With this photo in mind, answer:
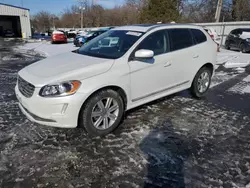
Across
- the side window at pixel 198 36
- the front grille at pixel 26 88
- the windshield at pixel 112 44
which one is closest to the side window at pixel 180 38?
the side window at pixel 198 36

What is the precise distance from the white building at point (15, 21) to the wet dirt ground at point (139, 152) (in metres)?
32.3

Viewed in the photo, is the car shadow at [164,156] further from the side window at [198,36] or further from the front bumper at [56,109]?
the side window at [198,36]

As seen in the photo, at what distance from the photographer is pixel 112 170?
2834mm

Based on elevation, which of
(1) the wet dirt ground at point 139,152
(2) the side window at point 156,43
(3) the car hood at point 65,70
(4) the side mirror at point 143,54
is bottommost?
(1) the wet dirt ground at point 139,152

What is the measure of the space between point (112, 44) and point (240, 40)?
1372cm

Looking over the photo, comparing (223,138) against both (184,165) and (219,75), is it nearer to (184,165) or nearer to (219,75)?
(184,165)

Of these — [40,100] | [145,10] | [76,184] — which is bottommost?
[76,184]

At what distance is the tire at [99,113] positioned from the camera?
3.38 m

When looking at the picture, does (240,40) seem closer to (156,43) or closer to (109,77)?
(156,43)

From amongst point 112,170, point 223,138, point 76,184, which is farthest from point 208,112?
point 76,184

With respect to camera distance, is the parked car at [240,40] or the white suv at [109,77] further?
the parked car at [240,40]

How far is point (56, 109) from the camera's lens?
Result: 317cm

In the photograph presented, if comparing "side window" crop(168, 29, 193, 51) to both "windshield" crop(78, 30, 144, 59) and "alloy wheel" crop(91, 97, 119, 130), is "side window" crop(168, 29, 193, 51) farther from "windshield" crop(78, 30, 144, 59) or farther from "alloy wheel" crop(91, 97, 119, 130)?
"alloy wheel" crop(91, 97, 119, 130)

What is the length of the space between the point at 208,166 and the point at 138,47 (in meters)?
2.21
